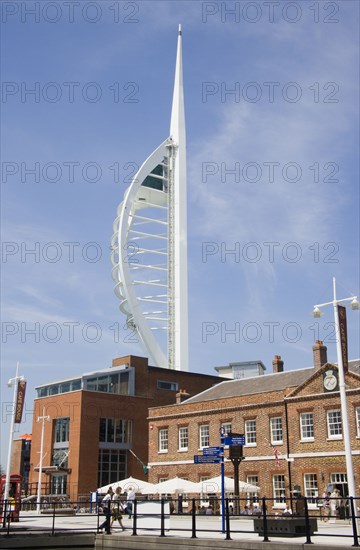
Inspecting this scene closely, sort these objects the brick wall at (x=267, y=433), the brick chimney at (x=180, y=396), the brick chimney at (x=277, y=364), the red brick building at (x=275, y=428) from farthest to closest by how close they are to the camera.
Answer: the brick chimney at (x=180, y=396) < the brick chimney at (x=277, y=364) < the red brick building at (x=275, y=428) < the brick wall at (x=267, y=433)

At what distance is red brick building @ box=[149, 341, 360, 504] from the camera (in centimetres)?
3747

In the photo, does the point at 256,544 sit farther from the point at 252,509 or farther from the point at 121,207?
the point at 121,207

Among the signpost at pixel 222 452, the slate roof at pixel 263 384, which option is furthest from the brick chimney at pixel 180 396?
the signpost at pixel 222 452

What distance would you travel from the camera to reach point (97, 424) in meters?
57.5

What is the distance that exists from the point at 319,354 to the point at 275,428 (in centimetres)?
547

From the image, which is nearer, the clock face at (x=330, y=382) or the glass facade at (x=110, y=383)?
the clock face at (x=330, y=382)

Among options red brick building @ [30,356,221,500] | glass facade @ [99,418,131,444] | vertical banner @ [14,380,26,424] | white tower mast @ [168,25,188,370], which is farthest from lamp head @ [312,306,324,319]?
white tower mast @ [168,25,188,370]

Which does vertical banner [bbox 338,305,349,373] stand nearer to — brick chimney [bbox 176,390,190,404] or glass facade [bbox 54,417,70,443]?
brick chimney [bbox 176,390,190,404]

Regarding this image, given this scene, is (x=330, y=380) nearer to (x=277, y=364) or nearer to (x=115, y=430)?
(x=277, y=364)

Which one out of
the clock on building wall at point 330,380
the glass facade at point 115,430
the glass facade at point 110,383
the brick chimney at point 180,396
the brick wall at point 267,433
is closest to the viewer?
the brick wall at point 267,433

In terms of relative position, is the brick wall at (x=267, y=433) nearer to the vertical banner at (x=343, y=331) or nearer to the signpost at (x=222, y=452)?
the signpost at (x=222, y=452)

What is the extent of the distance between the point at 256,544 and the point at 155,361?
53.3m

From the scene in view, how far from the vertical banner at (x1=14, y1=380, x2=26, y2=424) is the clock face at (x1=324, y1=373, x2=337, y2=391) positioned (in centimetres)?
1975

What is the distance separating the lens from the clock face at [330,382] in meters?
37.9
